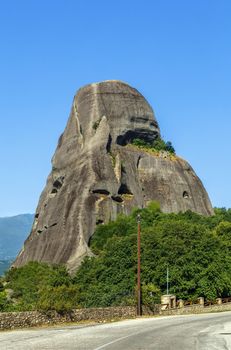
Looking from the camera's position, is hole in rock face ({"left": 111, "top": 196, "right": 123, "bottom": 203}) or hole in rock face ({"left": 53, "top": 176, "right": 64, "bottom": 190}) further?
hole in rock face ({"left": 53, "top": 176, "right": 64, "bottom": 190})

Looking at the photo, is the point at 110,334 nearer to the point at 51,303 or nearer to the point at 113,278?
the point at 51,303

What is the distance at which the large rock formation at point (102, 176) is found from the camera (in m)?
93.7

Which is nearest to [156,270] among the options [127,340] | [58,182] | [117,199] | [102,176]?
[127,340]

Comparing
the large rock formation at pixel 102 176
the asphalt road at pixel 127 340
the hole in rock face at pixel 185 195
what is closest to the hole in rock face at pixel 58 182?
the large rock formation at pixel 102 176

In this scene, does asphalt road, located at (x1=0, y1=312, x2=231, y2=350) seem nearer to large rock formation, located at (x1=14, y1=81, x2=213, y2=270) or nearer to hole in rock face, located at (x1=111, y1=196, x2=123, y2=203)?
large rock formation, located at (x1=14, y1=81, x2=213, y2=270)

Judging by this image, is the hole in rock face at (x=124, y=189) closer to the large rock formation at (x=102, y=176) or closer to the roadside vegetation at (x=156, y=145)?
the large rock formation at (x=102, y=176)

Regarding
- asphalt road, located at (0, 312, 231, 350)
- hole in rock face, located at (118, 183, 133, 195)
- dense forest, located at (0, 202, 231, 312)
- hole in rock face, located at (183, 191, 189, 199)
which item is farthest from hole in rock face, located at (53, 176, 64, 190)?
asphalt road, located at (0, 312, 231, 350)

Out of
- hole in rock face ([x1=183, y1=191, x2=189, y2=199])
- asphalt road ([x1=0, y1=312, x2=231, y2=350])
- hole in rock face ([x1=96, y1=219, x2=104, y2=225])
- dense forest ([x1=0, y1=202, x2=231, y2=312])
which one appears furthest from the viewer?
hole in rock face ([x1=183, y1=191, x2=189, y2=199])

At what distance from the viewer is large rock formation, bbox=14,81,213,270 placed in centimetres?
9369

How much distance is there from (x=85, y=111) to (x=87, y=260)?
37.1 m

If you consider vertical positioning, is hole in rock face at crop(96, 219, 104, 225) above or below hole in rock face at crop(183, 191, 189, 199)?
below

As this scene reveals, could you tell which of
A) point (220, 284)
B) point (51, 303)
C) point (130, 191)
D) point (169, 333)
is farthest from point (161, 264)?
point (130, 191)

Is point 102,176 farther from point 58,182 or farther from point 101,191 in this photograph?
point 58,182

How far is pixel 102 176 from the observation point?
315ft
